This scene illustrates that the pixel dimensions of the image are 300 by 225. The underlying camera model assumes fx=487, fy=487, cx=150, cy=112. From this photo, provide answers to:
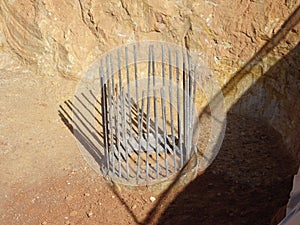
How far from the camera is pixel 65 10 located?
29.3 ft

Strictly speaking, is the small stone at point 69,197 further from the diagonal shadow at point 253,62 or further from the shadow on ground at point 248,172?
the shadow on ground at point 248,172

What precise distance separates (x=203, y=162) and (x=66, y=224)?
2.19 meters

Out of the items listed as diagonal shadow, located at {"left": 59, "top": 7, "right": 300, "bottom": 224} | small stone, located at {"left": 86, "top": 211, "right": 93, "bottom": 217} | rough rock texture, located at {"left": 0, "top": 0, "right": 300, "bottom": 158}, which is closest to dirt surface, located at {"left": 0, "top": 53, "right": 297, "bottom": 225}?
small stone, located at {"left": 86, "top": 211, "right": 93, "bottom": 217}

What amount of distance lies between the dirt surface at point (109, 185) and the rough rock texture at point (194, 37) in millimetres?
526

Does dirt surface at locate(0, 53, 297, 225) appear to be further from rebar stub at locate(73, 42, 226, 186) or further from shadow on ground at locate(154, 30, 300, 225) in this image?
rebar stub at locate(73, 42, 226, 186)

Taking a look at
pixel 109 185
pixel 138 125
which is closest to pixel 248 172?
pixel 138 125

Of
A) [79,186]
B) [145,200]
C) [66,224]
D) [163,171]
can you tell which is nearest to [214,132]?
[163,171]

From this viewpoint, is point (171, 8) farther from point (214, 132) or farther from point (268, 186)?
point (268, 186)

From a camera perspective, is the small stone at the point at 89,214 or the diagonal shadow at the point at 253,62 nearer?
the small stone at the point at 89,214

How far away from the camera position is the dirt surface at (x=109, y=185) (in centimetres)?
612

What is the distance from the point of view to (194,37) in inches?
330

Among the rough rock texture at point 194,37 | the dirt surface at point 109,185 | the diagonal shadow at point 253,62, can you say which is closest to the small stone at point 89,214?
the dirt surface at point 109,185

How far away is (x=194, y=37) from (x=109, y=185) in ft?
10.4

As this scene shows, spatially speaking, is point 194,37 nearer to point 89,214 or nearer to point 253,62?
point 253,62
